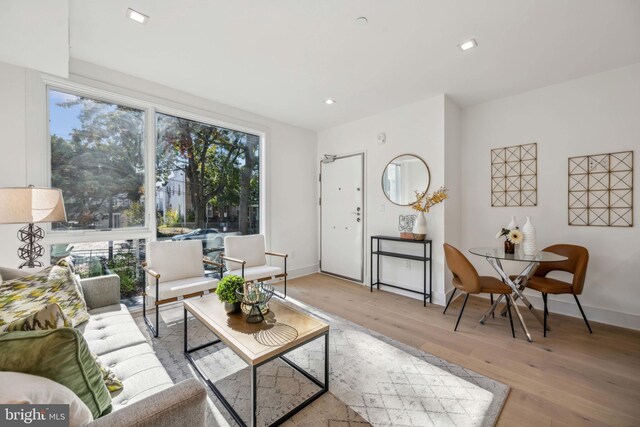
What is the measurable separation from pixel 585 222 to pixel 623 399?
1.88 metres

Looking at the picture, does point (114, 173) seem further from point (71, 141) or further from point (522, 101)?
point (522, 101)

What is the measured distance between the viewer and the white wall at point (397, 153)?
11.2ft

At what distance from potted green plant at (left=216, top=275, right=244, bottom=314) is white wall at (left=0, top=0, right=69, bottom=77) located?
1923 millimetres

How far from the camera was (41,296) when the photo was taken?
145 cm

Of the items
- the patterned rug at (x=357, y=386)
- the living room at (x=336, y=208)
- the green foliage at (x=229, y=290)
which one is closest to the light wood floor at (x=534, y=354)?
the living room at (x=336, y=208)

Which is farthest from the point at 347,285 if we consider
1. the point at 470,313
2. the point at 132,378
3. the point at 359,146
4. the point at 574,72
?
the point at 574,72

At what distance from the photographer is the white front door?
14.1ft

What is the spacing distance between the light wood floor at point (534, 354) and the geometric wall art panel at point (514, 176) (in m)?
1.34

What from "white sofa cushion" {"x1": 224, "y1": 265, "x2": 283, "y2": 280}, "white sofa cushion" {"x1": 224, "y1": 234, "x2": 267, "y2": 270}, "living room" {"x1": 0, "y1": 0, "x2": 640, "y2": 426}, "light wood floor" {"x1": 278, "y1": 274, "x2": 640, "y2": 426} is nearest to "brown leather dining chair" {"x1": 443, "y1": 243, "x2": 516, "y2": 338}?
"living room" {"x1": 0, "y1": 0, "x2": 640, "y2": 426}

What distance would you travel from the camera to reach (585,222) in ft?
9.57

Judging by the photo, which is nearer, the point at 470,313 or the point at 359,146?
the point at 470,313

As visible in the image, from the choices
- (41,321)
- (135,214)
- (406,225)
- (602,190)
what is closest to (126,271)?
(135,214)

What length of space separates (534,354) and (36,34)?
4475 millimetres

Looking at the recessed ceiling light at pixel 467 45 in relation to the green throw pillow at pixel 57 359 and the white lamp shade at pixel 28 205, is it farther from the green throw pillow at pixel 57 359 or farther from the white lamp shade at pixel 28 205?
the white lamp shade at pixel 28 205
